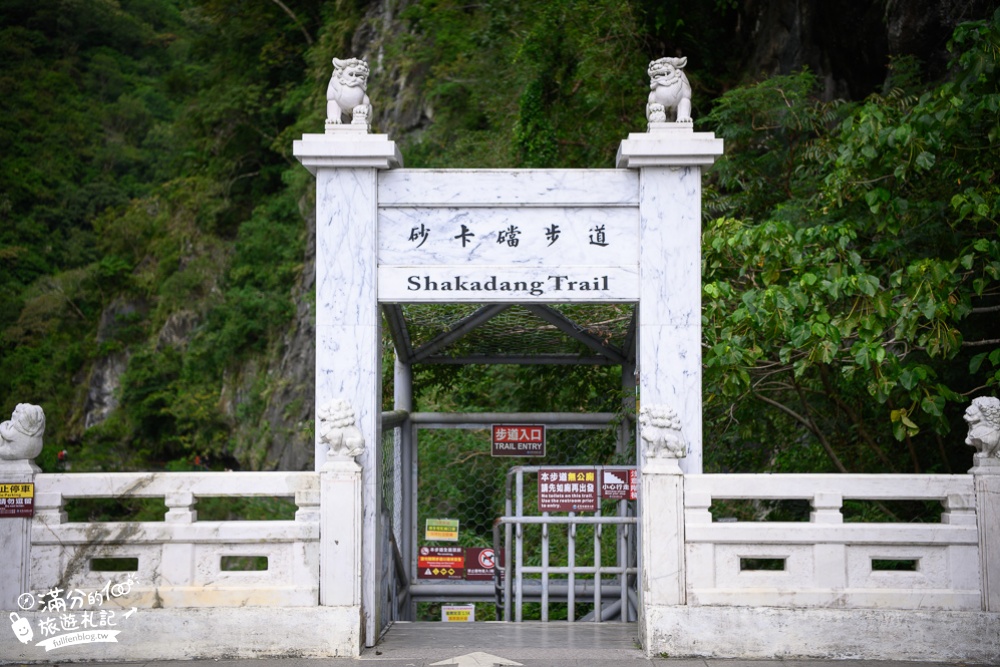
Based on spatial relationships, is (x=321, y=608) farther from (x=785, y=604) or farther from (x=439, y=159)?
(x=439, y=159)

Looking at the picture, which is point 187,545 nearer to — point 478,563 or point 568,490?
point 568,490

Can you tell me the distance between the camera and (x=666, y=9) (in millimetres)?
14820

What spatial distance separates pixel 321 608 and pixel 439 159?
14.5 m

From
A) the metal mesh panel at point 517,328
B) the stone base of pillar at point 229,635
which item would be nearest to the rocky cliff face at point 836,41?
the metal mesh panel at point 517,328

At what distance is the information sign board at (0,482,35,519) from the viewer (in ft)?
21.4

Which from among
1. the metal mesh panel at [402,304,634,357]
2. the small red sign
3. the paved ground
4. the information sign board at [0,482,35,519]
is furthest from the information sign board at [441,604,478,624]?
the information sign board at [0,482,35,519]

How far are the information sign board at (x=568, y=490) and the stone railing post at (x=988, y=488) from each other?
302 cm

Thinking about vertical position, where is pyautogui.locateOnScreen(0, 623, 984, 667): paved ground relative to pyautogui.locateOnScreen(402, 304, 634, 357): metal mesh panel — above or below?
below

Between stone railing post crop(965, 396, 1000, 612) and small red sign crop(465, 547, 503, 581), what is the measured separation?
4.39 metres

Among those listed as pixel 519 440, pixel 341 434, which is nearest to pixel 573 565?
pixel 519 440

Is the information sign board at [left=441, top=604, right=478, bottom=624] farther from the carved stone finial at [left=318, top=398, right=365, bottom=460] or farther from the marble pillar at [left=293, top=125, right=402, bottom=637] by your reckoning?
the carved stone finial at [left=318, top=398, right=365, bottom=460]

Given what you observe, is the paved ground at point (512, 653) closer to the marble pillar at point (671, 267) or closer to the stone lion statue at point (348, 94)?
the marble pillar at point (671, 267)

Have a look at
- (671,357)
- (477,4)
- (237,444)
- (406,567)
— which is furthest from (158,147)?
(671,357)

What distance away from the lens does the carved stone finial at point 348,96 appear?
6895 mm
